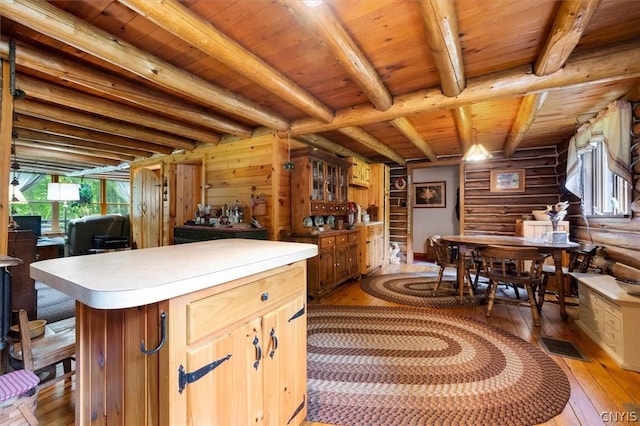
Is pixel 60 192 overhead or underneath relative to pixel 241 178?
underneath

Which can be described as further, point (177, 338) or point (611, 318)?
point (611, 318)

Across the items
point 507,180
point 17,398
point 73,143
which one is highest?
point 73,143

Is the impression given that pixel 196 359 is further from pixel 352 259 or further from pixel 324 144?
pixel 324 144

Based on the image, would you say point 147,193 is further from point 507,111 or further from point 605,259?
point 605,259

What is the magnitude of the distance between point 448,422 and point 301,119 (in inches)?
135

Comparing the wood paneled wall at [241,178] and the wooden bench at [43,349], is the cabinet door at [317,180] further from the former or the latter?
the wooden bench at [43,349]

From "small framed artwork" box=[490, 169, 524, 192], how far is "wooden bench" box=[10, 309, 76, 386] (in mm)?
6705

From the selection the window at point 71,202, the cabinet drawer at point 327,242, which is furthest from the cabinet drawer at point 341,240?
the window at point 71,202

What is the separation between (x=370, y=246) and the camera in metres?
5.12

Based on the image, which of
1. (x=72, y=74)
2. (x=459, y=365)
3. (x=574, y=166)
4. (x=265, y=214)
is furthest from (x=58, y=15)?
(x=574, y=166)

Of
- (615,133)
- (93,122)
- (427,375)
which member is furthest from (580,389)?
(93,122)

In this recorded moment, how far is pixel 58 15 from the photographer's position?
1.68 metres

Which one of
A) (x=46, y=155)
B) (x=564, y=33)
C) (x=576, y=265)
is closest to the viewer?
(x=564, y=33)

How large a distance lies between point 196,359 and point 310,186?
3.15m
